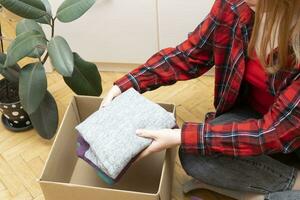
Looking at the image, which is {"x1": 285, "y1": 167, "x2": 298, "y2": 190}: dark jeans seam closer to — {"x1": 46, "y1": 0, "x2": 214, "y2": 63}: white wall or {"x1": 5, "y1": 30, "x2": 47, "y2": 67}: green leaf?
{"x1": 46, "y1": 0, "x2": 214, "y2": 63}: white wall

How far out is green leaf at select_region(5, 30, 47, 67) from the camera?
4.17 ft

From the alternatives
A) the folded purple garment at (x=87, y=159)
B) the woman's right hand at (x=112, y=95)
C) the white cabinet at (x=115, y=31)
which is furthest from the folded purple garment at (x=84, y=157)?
the white cabinet at (x=115, y=31)

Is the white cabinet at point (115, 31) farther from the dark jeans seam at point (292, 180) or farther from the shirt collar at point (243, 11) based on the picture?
the dark jeans seam at point (292, 180)

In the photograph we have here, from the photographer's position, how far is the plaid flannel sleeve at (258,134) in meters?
0.99

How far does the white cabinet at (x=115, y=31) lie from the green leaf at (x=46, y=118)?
1.15 feet

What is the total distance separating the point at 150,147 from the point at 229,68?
318mm

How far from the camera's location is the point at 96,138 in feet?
3.57

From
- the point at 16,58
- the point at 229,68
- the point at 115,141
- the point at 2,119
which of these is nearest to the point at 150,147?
the point at 115,141

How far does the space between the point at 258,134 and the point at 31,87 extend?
736 mm

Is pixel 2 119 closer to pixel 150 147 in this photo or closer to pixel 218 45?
pixel 150 147

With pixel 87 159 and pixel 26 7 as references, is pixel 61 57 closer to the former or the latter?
pixel 26 7

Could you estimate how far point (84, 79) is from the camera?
4.74 ft

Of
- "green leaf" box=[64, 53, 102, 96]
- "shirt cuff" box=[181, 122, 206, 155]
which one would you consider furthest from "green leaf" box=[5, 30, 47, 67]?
"shirt cuff" box=[181, 122, 206, 155]

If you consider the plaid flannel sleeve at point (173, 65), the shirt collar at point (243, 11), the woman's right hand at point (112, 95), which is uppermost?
the shirt collar at point (243, 11)
